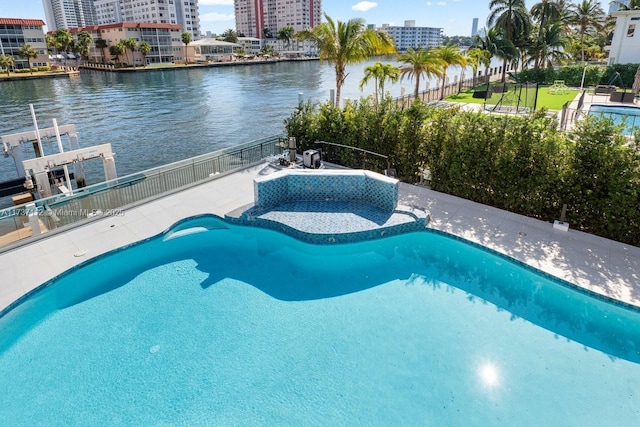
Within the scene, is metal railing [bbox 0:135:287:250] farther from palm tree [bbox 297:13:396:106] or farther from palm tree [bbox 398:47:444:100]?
palm tree [bbox 398:47:444:100]

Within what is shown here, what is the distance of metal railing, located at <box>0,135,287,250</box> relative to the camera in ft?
32.4

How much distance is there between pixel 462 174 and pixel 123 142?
27373 mm

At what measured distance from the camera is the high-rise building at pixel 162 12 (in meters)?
122

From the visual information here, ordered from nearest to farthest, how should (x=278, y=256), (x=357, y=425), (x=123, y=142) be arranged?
(x=357, y=425), (x=278, y=256), (x=123, y=142)

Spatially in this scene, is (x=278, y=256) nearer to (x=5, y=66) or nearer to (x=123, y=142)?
(x=123, y=142)

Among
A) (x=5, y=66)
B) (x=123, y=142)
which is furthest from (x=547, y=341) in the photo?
(x=5, y=66)

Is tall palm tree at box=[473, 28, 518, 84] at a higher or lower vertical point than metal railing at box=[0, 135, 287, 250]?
higher

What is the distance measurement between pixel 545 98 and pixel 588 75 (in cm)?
873

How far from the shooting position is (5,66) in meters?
67.0

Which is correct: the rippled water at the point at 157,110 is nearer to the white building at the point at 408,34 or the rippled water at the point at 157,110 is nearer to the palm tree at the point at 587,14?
the palm tree at the point at 587,14

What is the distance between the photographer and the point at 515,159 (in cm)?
1076

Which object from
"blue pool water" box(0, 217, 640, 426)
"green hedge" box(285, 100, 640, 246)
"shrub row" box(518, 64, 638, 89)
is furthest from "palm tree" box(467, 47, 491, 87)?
"blue pool water" box(0, 217, 640, 426)

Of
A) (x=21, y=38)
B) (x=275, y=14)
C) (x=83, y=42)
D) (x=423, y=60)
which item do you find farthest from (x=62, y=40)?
(x=275, y=14)

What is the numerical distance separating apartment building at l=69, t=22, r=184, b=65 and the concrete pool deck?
91.1 meters
